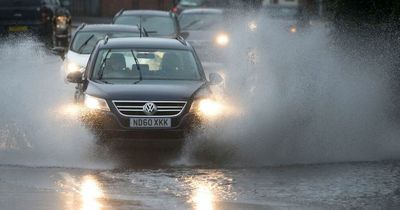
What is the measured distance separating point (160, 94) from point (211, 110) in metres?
0.65

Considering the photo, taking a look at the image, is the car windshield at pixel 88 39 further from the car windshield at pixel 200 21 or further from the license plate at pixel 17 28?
the license plate at pixel 17 28

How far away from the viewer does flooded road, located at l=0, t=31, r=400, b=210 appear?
9.96 meters

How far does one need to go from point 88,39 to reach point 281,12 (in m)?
19.7

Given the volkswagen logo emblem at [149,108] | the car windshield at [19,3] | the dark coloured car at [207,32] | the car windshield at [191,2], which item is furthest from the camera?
the car windshield at [191,2]

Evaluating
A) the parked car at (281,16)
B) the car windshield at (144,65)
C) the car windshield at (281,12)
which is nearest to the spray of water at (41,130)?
the car windshield at (144,65)

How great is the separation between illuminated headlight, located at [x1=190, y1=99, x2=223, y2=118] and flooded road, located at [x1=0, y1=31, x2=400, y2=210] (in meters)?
0.42

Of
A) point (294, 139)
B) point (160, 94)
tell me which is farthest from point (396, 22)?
point (160, 94)

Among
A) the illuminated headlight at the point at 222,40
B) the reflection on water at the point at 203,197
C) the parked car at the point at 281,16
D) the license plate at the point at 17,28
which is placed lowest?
the reflection on water at the point at 203,197

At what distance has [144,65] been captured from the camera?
14.2 metres

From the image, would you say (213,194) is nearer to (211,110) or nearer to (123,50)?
(211,110)

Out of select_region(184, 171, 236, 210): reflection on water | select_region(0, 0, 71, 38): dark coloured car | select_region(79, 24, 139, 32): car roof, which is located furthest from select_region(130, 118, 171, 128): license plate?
select_region(0, 0, 71, 38): dark coloured car

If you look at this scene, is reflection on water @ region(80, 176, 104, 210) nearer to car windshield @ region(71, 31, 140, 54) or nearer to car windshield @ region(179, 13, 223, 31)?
car windshield @ region(71, 31, 140, 54)

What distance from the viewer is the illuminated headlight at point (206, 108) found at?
12.9 m

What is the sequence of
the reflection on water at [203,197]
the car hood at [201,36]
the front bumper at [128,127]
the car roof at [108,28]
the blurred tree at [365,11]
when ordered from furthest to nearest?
the car hood at [201,36], the car roof at [108,28], the blurred tree at [365,11], the front bumper at [128,127], the reflection on water at [203,197]
